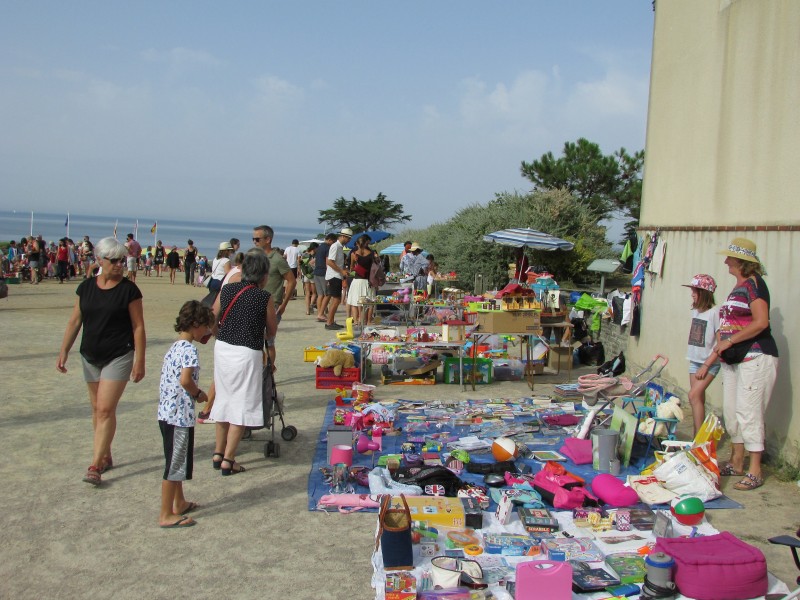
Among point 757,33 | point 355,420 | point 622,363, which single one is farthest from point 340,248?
point 757,33

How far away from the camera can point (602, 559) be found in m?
4.54

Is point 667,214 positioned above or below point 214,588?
above

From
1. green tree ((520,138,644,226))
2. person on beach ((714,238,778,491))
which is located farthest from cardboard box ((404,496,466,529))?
green tree ((520,138,644,226))

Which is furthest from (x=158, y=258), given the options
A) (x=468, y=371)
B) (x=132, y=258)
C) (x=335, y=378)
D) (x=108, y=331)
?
(x=108, y=331)

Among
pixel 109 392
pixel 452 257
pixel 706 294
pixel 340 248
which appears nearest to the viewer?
pixel 109 392

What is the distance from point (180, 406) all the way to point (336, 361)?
465 cm

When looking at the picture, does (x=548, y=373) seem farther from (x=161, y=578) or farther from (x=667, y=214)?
(x=161, y=578)

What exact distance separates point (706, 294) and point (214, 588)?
4875 millimetres

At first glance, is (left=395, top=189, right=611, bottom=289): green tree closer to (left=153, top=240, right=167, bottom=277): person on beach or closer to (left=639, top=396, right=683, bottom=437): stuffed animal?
(left=153, top=240, right=167, bottom=277): person on beach

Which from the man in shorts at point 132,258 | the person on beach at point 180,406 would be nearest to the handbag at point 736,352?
the person on beach at point 180,406

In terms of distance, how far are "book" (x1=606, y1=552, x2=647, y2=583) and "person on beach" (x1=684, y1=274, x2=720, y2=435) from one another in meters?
2.36

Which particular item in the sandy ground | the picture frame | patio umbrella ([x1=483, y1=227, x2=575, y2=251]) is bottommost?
the sandy ground

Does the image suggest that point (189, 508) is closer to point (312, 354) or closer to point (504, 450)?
point (504, 450)

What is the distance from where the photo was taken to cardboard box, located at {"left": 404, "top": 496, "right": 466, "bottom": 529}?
16.2ft
